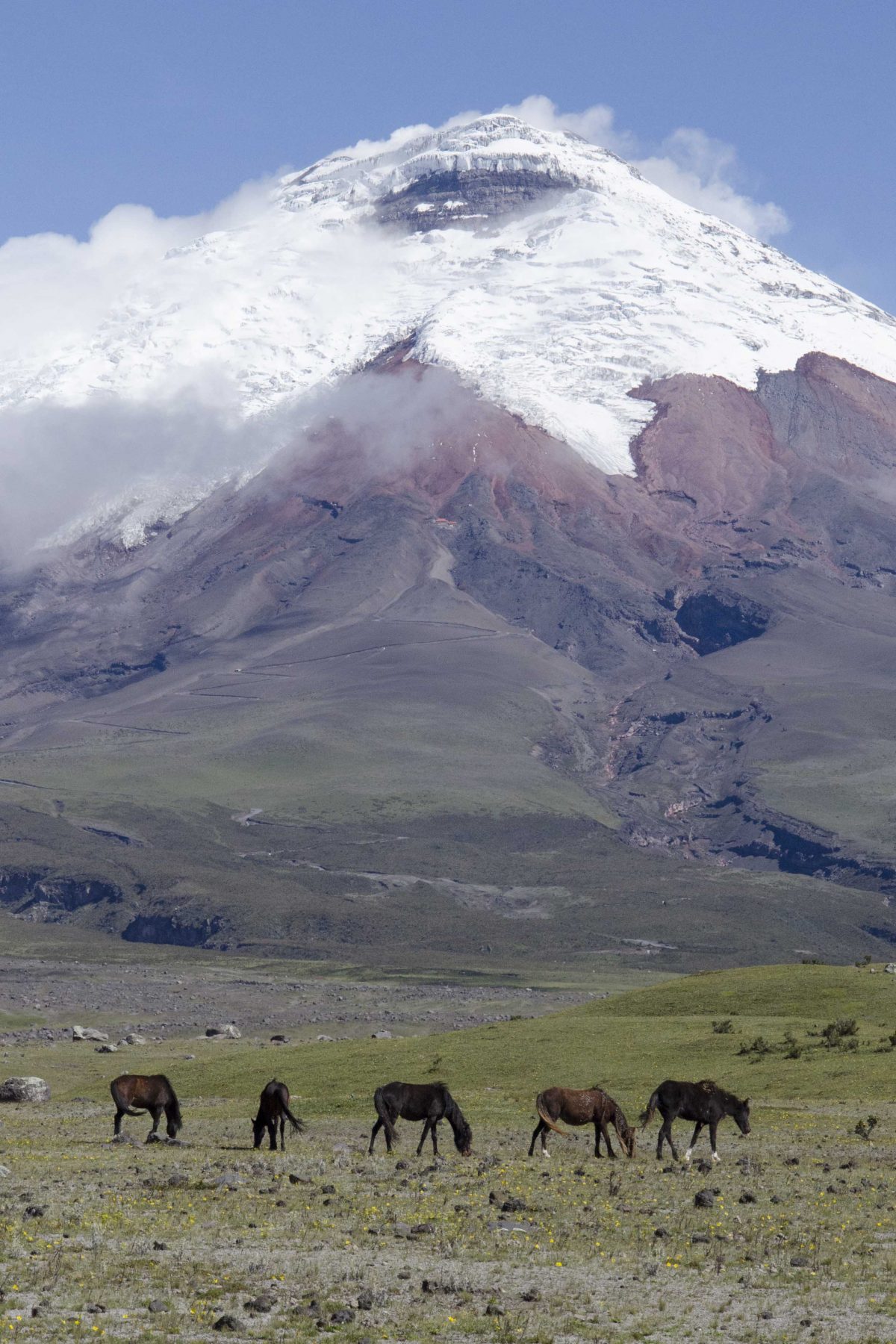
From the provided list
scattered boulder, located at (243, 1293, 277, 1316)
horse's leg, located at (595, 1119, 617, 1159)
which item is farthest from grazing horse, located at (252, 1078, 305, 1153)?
scattered boulder, located at (243, 1293, 277, 1316)

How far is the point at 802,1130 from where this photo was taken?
39.5 m

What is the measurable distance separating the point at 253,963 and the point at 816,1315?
554 ft

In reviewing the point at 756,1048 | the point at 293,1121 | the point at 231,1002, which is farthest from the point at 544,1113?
the point at 231,1002

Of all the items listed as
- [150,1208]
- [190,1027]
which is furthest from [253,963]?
[150,1208]

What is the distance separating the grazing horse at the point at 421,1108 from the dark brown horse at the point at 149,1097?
4.98m

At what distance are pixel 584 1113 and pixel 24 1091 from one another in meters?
27.6

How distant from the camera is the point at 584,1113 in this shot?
33688mm

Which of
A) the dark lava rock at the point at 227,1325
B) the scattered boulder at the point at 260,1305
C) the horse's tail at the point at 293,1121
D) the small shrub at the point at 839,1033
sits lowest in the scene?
the dark lava rock at the point at 227,1325

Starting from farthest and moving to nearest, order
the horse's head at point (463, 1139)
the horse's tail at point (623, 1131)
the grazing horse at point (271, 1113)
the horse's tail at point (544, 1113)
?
the grazing horse at point (271, 1113), the horse's head at point (463, 1139), the horse's tail at point (623, 1131), the horse's tail at point (544, 1113)

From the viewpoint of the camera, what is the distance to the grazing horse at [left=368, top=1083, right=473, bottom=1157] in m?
34.3

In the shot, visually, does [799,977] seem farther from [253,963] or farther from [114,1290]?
[253,963]

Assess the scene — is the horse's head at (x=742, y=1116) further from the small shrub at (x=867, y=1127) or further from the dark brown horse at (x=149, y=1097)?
the dark brown horse at (x=149, y=1097)

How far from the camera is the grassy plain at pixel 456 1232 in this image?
1945 centimetres

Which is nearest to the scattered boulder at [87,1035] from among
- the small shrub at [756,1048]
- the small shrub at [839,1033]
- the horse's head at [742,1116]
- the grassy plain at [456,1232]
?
the grassy plain at [456,1232]
